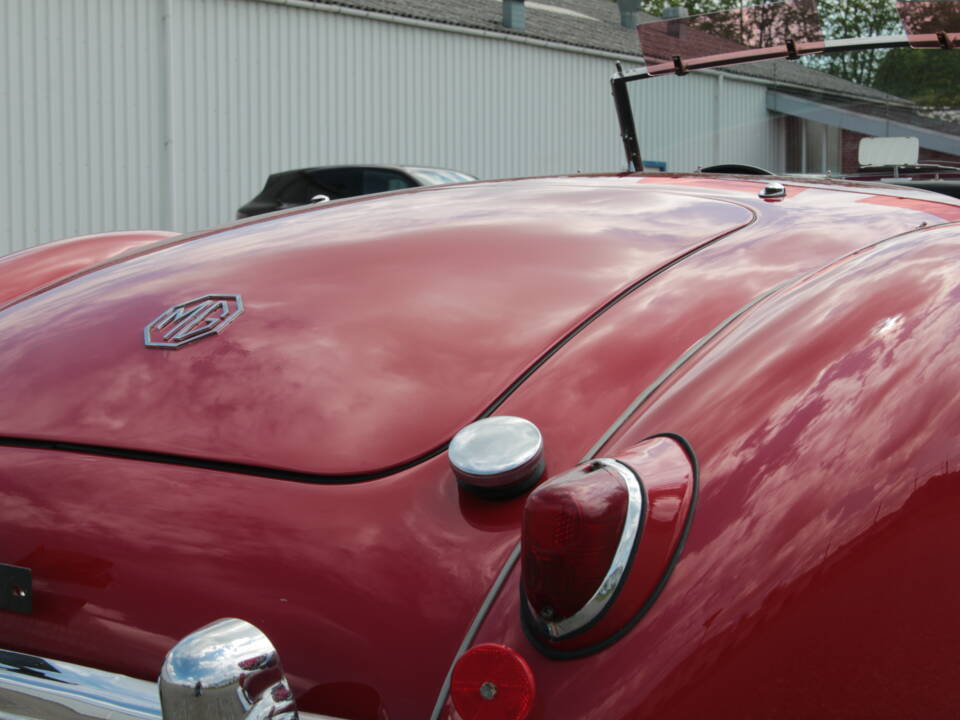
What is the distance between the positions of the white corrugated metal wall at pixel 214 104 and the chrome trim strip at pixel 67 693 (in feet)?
34.5

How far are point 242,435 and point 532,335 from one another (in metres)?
0.41

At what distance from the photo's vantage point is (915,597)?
107 cm

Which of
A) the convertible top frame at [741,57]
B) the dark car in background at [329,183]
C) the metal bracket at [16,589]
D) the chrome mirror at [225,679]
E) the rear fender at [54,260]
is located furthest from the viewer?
the dark car in background at [329,183]

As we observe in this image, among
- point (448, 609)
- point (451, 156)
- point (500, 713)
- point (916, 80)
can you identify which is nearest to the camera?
point (500, 713)

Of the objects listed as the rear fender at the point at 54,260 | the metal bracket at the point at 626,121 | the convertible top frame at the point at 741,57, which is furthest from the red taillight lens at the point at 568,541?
the metal bracket at the point at 626,121

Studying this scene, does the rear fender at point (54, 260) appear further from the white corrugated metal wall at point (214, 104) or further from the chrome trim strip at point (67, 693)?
the white corrugated metal wall at point (214, 104)

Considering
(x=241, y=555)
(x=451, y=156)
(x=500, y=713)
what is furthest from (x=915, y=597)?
(x=451, y=156)

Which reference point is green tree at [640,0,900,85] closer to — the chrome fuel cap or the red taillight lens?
the chrome fuel cap

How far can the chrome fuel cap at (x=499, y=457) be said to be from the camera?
Answer: 1.11 metres

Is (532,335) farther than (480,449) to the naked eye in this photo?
Yes

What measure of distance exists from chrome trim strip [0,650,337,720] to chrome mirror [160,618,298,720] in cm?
9

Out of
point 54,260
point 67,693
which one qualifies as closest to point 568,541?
point 67,693

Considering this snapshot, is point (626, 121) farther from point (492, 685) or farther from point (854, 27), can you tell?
point (492, 685)

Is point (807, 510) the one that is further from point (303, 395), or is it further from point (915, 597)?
point (303, 395)
